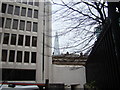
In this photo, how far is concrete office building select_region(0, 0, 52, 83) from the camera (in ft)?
63.7

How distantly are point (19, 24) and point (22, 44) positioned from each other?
11.4 feet

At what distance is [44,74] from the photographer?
20328 mm

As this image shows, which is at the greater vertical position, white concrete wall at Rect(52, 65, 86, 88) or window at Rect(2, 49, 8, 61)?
window at Rect(2, 49, 8, 61)

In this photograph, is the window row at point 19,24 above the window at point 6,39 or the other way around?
above

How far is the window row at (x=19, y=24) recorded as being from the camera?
20750 millimetres

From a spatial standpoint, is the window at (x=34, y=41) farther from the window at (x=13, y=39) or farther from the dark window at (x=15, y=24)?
the dark window at (x=15, y=24)

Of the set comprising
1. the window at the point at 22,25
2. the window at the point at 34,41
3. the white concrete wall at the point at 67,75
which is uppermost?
the window at the point at 22,25

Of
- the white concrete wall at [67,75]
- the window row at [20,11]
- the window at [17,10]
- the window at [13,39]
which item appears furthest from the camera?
the window at [17,10]

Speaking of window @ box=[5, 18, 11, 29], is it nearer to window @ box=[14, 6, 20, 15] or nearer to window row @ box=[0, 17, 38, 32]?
window row @ box=[0, 17, 38, 32]

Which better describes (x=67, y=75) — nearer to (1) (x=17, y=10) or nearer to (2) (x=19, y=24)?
(2) (x=19, y=24)

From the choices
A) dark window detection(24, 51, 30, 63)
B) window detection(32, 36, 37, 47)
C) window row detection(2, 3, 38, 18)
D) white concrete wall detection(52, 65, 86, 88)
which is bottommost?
white concrete wall detection(52, 65, 86, 88)

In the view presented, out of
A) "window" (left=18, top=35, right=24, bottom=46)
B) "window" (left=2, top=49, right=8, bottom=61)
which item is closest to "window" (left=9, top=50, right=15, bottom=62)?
"window" (left=2, top=49, right=8, bottom=61)

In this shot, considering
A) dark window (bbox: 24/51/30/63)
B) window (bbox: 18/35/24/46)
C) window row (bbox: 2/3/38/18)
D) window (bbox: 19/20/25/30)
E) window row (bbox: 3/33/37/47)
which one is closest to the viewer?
window row (bbox: 3/33/37/47)

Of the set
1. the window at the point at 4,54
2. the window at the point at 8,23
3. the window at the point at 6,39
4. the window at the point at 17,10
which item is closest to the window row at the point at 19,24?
the window at the point at 8,23
